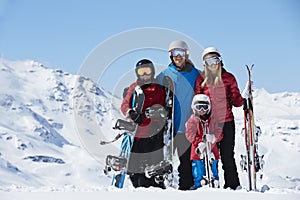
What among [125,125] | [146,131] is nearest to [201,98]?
[146,131]

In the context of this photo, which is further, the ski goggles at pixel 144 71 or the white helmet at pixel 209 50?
the ski goggles at pixel 144 71

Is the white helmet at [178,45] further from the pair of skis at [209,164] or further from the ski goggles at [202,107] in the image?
the pair of skis at [209,164]

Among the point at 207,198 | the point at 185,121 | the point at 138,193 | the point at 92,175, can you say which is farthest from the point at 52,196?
the point at 92,175

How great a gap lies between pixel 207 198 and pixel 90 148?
11.1 ft

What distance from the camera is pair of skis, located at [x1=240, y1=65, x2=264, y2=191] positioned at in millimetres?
7258

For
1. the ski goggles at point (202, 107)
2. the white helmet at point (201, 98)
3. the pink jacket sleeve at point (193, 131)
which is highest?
the white helmet at point (201, 98)

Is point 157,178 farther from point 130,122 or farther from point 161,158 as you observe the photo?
point 130,122

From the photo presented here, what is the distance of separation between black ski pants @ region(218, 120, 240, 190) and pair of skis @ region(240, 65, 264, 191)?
0.35 meters

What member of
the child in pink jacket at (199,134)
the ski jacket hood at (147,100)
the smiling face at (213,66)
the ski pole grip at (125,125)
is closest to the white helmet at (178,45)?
the smiling face at (213,66)

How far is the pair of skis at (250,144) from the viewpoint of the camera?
7.26m

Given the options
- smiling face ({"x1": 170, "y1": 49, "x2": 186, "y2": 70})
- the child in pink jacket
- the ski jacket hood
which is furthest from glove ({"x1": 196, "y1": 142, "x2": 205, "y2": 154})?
smiling face ({"x1": 170, "y1": 49, "x2": 186, "y2": 70})

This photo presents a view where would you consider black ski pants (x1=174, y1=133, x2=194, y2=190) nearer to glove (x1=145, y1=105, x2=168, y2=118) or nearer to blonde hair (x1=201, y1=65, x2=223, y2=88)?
glove (x1=145, y1=105, x2=168, y2=118)

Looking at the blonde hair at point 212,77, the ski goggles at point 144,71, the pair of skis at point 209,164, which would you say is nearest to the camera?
the pair of skis at point 209,164

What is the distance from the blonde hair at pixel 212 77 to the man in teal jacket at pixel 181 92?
10.1 inches
